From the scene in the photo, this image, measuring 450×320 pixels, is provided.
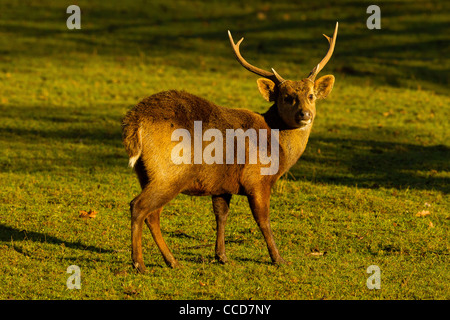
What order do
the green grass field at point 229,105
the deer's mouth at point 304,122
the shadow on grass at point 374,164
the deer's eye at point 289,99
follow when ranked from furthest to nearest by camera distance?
1. the shadow on grass at point 374,164
2. the deer's eye at point 289,99
3. the deer's mouth at point 304,122
4. the green grass field at point 229,105

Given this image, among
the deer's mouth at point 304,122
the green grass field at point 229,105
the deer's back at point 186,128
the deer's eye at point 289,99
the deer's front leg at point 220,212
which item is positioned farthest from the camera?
the deer's front leg at point 220,212

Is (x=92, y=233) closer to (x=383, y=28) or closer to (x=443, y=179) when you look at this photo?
(x=443, y=179)

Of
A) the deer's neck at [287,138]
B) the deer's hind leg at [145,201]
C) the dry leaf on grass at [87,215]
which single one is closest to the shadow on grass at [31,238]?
the dry leaf on grass at [87,215]

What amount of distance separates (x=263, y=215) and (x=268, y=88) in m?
1.53

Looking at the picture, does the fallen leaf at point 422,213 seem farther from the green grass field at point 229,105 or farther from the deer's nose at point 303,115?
the deer's nose at point 303,115

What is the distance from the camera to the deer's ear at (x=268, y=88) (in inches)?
320

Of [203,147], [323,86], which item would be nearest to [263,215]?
[203,147]

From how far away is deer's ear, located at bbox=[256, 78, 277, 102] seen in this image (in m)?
8.12

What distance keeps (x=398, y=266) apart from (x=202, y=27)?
2012 cm

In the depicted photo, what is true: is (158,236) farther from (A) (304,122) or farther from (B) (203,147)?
(A) (304,122)

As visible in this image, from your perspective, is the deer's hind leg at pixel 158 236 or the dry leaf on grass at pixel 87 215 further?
the dry leaf on grass at pixel 87 215

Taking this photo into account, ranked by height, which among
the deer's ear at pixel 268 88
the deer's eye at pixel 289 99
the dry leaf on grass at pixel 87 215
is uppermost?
the deer's ear at pixel 268 88

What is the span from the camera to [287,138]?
797 centimetres

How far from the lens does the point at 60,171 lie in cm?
1213
